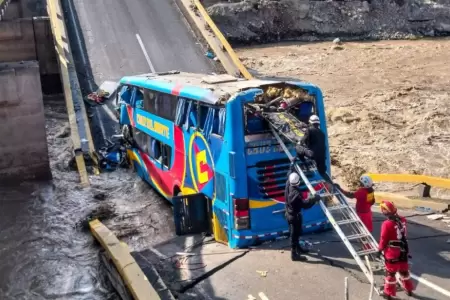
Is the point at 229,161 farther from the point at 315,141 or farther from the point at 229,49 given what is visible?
the point at 229,49

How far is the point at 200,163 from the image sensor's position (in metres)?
10.7

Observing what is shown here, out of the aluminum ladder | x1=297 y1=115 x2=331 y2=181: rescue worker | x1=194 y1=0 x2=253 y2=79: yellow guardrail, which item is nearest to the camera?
the aluminum ladder

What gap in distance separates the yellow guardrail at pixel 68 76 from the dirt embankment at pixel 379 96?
25.0ft

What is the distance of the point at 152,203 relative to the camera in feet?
48.2

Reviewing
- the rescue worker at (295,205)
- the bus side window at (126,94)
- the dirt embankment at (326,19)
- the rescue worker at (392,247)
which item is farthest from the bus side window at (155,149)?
the dirt embankment at (326,19)

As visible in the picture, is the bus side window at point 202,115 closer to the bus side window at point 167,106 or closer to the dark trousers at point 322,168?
the bus side window at point 167,106

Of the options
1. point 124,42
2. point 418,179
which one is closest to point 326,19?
point 124,42

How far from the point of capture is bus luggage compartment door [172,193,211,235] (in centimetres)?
1062

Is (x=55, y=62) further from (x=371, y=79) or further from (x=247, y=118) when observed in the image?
(x=247, y=118)

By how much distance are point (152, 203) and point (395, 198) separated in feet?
→ 19.8

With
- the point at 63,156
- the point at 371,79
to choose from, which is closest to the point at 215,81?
the point at 63,156

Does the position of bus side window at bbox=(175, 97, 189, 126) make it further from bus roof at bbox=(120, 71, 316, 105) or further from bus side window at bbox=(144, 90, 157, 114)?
bus side window at bbox=(144, 90, 157, 114)

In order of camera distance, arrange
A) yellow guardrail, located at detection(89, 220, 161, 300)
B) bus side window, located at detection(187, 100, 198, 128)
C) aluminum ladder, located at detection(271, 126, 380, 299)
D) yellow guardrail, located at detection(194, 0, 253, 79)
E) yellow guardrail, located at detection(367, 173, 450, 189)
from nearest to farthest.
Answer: aluminum ladder, located at detection(271, 126, 380, 299), yellow guardrail, located at detection(89, 220, 161, 300), bus side window, located at detection(187, 100, 198, 128), yellow guardrail, located at detection(367, 173, 450, 189), yellow guardrail, located at detection(194, 0, 253, 79)

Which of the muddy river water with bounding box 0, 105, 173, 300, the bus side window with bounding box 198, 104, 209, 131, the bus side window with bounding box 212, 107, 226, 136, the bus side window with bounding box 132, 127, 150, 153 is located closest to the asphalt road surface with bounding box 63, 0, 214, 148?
the muddy river water with bounding box 0, 105, 173, 300
